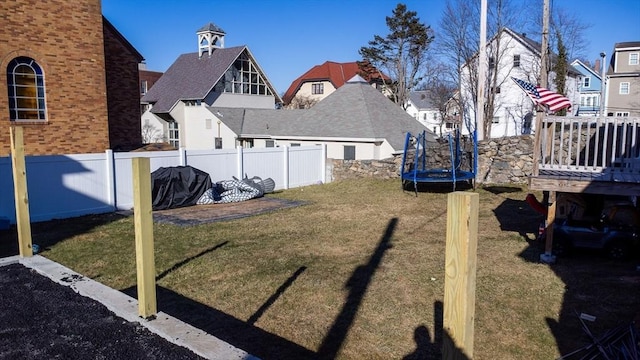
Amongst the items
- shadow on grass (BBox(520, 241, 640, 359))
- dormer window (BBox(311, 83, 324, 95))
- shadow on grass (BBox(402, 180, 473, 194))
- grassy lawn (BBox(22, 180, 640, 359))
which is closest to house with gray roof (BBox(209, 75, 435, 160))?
shadow on grass (BBox(402, 180, 473, 194))

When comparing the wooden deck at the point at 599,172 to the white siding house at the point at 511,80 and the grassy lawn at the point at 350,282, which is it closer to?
the grassy lawn at the point at 350,282

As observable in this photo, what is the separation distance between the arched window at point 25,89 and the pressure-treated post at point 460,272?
14595mm

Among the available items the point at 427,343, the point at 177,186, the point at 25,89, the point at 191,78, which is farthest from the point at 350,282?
the point at 191,78

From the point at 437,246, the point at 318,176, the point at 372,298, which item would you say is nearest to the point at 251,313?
the point at 372,298

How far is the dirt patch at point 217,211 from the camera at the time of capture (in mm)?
10541

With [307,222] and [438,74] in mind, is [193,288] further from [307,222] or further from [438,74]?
[438,74]

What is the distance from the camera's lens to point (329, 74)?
172ft

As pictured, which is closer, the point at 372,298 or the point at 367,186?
the point at 372,298

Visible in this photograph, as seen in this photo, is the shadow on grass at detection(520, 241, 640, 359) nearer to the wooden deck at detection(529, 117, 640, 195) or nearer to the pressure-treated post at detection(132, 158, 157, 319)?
the wooden deck at detection(529, 117, 640, 195)

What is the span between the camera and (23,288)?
15.4 ft

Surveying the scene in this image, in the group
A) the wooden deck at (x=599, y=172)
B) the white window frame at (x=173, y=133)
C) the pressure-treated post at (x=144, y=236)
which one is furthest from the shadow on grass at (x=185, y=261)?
the white window frame at (x=173, y=133)

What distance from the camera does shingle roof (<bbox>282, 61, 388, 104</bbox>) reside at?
52.4 metres

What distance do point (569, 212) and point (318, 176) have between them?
1100 cm

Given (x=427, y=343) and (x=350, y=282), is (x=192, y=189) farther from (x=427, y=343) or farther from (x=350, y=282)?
(x=427, y=343)
